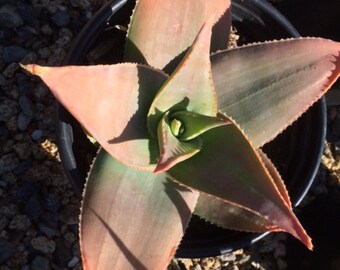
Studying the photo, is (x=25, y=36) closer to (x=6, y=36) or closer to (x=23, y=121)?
(x=6, y=36)

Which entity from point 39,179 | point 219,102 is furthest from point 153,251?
point 39,179

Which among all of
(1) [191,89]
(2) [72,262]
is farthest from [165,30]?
(2) [72,262]

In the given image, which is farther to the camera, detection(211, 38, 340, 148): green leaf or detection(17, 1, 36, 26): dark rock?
detection(17, 1, 36, 26): dark rock

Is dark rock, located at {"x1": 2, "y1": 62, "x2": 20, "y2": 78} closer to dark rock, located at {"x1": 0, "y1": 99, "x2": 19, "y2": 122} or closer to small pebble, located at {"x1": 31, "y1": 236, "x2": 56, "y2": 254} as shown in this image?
dark rock, located at {"x1": 0, "y1": 99, "x2": 19, "y2": 122}

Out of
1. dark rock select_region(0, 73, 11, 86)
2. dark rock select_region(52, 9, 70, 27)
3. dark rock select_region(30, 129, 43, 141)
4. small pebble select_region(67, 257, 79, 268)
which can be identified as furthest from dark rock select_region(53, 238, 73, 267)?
dark rock select_region(52, 9, 70, 27)

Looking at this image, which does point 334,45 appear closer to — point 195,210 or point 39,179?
point 195,210

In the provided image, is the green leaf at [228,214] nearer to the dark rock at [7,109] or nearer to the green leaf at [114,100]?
the green leaf at [114,100]
